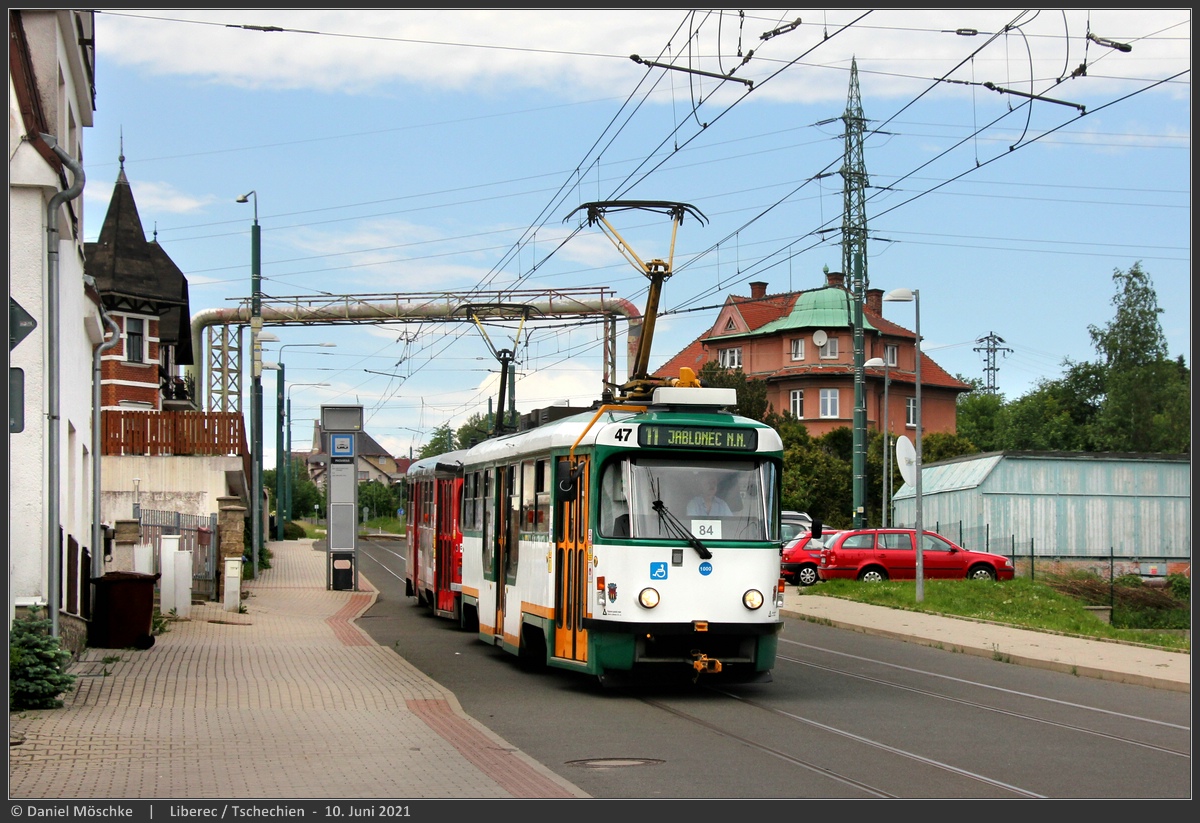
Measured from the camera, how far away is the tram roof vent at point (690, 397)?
14969 mm

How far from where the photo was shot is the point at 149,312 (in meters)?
47.9

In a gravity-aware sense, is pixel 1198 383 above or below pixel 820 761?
above

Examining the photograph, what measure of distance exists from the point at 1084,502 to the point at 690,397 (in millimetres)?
32798

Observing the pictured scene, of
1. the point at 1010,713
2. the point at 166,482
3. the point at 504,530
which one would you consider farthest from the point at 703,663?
the point at 166,482

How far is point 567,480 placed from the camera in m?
14.8

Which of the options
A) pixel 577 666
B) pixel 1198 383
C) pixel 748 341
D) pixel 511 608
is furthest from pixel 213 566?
pixel 748 341

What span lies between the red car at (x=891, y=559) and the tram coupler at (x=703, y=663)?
21061mm

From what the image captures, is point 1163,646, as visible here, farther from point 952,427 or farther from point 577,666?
Result: point 952,427

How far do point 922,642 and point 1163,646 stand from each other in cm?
345

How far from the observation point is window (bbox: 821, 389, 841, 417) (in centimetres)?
8506

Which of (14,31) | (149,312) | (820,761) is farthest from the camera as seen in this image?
(149,312)

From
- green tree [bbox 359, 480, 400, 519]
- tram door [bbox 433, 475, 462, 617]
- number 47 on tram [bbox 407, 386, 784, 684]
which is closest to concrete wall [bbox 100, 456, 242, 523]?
tram door [bbox 433, 475, 462, 617]

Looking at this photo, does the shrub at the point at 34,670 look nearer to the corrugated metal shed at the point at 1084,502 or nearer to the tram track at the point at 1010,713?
the tram track at the point at 1010,713

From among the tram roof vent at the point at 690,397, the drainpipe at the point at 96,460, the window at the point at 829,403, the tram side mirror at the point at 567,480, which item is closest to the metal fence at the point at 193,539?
the drainpipe at the point at 96,460
